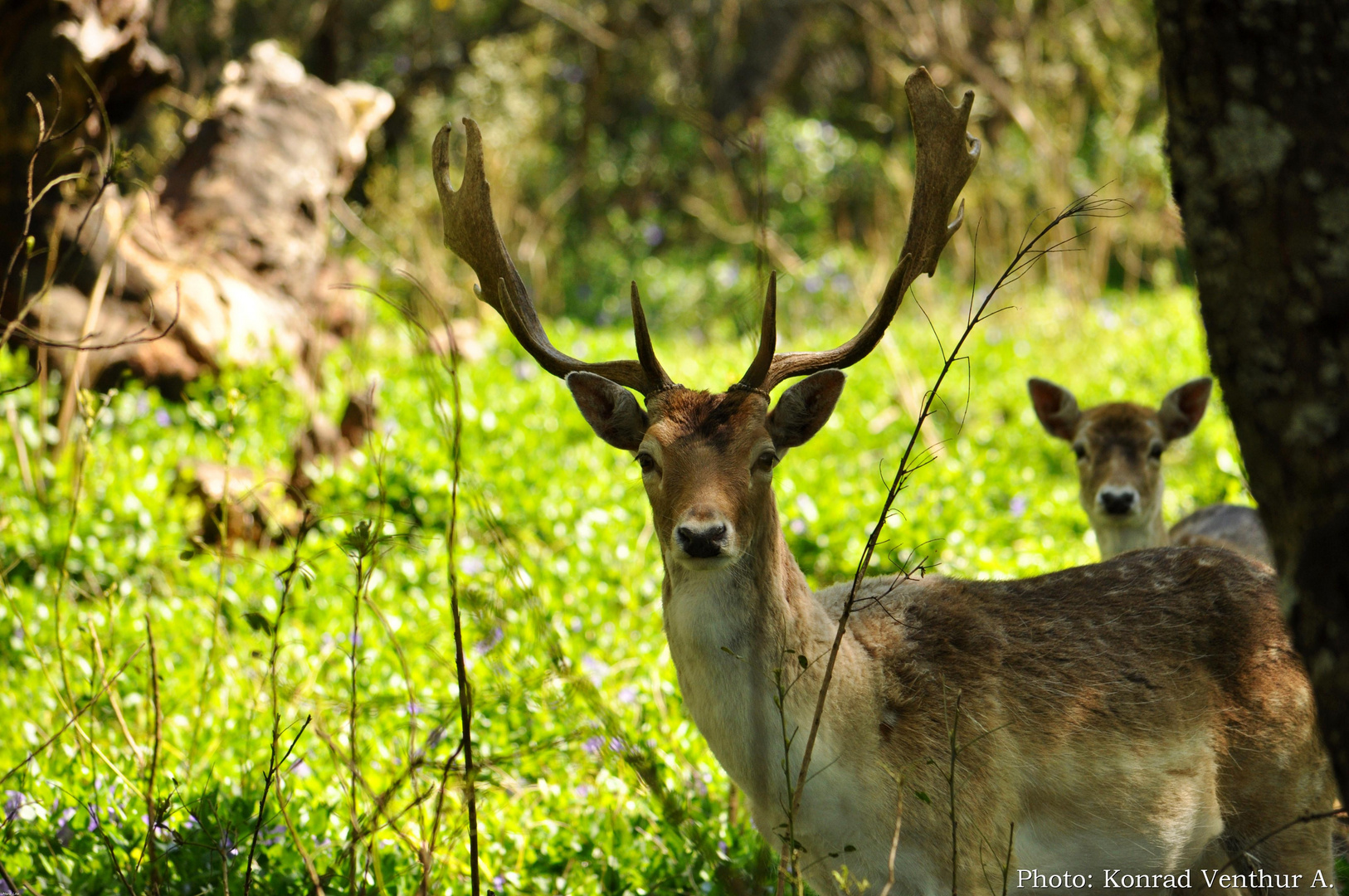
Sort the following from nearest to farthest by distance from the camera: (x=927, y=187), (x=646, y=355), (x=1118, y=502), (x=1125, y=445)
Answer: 1. (x=646, y=355)
2. (x=927, y=187)
3. (x=1118, y=502)
4. (x=1125, y=445)

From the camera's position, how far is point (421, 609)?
596cm

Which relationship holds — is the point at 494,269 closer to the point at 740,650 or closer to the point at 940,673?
the point at 740,650

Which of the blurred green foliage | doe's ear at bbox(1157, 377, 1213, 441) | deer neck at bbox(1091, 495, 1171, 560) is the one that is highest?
the blurred green foliage

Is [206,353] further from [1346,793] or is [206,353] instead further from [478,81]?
[478,81]

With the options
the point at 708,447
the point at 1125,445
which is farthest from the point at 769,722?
the point at 1125,445

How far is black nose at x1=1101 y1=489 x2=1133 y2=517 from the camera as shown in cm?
577

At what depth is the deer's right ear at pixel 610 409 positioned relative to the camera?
370 cm

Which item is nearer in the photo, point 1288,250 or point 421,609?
point 1288,250

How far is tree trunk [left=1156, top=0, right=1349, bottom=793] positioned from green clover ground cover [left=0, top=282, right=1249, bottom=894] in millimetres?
1151

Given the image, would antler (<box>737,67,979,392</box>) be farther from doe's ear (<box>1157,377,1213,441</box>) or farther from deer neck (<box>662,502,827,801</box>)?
doe's ear (<box>1157,377,1213,441</box>)

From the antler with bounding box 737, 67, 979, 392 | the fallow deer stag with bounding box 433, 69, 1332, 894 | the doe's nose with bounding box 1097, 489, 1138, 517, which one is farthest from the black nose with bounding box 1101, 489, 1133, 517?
the antler with bounding box 737, 67, 979, 392

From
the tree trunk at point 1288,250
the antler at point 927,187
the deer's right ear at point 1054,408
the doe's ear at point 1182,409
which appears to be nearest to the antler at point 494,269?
the antler at point 927,187

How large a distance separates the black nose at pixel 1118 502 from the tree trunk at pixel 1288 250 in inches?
151

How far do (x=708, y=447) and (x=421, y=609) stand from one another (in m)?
2.98
